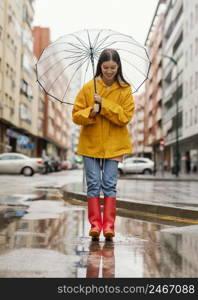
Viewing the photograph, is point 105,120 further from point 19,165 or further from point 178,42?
point 178,42

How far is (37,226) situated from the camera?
6.42m

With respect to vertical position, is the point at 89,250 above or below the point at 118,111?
below

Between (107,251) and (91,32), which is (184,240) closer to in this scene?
(107,251)

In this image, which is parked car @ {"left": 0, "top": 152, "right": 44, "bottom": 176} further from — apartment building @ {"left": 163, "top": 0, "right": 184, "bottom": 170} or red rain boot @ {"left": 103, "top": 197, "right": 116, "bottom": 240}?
red rain boot @ {"left": 103, "top": 197, "right": 116, "bottom": 240}

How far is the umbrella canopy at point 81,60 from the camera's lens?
20.3ft

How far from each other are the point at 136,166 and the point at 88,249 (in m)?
42.4

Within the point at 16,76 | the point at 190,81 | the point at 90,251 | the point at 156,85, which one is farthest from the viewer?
the point at 156,85

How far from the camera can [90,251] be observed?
4.77 meters

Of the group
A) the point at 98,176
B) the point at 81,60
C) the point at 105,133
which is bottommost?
the point at 98,176

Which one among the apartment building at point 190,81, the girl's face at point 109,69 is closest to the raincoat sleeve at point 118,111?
the girl's face at point 109,69

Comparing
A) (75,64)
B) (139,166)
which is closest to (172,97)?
(139,166)

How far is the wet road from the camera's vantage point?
3.86m

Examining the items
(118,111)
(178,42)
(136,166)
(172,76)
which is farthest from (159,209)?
(172,76)

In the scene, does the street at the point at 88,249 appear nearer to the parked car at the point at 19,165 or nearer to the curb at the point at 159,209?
the curb at the point at 159,209
